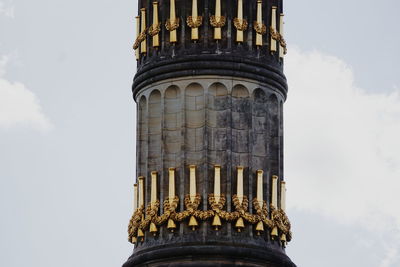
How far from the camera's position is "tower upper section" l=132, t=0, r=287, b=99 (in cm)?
4222

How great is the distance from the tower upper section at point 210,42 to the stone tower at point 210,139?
32 millimetres

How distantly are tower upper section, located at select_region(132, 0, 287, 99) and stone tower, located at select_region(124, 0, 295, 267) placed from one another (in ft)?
0.11

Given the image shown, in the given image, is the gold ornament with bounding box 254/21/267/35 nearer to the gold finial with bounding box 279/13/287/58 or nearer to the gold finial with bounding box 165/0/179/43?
the gold finial with bounding box 279/13/287/58

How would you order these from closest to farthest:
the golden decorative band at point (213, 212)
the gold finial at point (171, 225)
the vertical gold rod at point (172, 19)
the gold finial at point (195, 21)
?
the golden decorative band at point (213, 212) < the gold finial at point (171, 225) < the gold finial at point (195, 21) < the vertical gold rod at point (172, 19)

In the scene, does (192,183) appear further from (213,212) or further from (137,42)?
(137,42)

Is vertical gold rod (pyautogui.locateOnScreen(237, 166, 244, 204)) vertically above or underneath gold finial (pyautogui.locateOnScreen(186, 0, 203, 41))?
underneath

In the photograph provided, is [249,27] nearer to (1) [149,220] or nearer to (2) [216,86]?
(2) [216,86]

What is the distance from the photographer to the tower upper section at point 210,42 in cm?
4222

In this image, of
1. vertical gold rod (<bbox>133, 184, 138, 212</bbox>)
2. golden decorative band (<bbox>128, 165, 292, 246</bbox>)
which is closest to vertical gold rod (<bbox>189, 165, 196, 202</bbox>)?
golden decorative band (<bbox>128, 165, 292, 246</bbox>)

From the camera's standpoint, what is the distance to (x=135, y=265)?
1641 inches

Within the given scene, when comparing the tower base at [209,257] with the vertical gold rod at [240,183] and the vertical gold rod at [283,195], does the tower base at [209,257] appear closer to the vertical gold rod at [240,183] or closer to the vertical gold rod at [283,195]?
the vertical gold rod at [240,183]

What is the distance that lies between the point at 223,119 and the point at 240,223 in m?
3.45

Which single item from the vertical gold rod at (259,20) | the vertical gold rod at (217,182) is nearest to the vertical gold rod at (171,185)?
the vertical gold rod at (217,182)

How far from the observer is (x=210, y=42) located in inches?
1673
